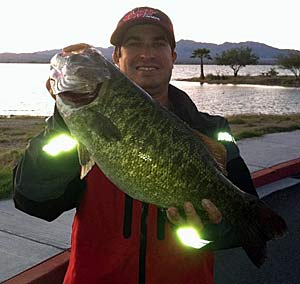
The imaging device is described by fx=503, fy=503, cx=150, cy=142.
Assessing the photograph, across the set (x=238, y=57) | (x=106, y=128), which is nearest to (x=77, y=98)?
(x=106, y=128)

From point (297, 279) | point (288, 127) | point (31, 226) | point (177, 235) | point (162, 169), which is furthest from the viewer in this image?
point (288, 127)

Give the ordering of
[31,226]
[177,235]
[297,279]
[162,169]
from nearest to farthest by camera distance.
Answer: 1. [162,169]
2. [177,235]
3. [297,279]
4. [31,226]

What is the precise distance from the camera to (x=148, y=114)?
2.42 metres

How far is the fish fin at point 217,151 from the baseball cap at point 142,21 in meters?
0.85

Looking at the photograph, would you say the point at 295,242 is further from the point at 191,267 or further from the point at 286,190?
the point at 191,267

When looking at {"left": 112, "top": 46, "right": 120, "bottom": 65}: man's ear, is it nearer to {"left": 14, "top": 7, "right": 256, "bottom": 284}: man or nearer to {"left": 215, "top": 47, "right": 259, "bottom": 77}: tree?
{"left": 14, "top": 7, "right": 256, "bottom": 284}: man

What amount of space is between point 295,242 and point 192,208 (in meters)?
3.96

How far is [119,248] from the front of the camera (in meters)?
2.78

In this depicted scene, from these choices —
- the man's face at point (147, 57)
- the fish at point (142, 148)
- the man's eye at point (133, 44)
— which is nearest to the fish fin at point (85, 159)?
the fish at point (142, 148)

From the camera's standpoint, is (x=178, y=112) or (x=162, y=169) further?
(x=178, y=112)

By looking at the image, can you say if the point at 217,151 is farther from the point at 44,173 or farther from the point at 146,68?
the point at 44,173

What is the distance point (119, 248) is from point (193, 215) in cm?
53

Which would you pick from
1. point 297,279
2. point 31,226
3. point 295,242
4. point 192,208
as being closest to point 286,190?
point 295,242

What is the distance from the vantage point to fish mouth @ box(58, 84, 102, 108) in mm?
2438
